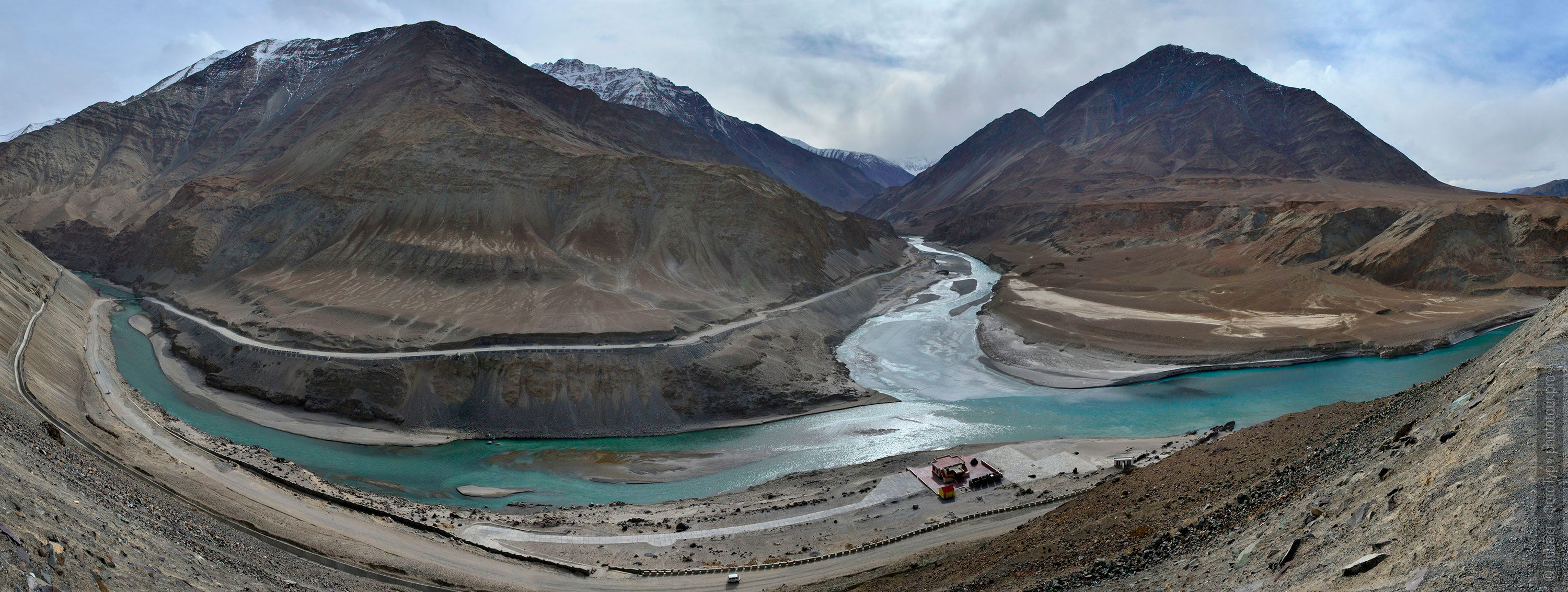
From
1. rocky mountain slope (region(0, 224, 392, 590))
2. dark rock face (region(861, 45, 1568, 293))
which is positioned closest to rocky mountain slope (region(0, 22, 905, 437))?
rocky mountain slope (region(0, 224, 392, 590))

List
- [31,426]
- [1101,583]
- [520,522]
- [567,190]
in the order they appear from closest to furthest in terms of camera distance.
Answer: [1101,583] < [31,426] < [520,522] < [567,190]

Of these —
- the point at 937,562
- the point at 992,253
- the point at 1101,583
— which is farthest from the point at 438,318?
the point at 992,253

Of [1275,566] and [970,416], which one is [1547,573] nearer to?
[1275,566]

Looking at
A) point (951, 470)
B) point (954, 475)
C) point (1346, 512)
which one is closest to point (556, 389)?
point (951, 470)

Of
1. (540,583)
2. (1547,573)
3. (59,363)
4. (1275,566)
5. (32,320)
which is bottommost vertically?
(540,583)

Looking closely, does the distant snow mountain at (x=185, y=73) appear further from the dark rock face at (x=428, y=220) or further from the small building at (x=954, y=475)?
the small building at (x=954, y=475)

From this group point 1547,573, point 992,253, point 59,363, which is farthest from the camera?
point 992,253
